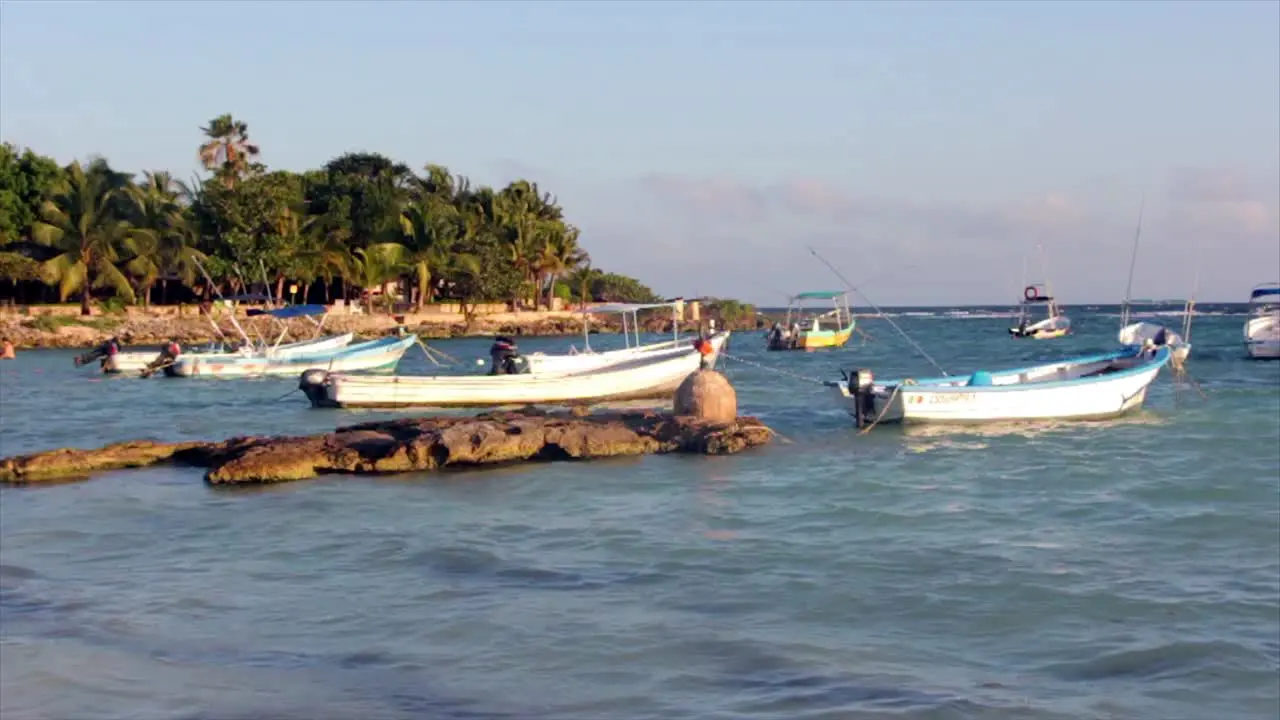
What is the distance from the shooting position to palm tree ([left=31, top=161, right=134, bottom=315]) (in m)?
63.4

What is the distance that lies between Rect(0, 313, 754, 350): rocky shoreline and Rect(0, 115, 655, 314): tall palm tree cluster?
1956 mm

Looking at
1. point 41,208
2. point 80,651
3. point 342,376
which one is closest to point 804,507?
point 80,651

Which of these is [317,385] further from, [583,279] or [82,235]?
[583,279]

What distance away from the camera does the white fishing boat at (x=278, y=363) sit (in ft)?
137

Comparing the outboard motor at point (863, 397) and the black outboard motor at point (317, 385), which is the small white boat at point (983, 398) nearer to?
the outboard motor at point (863, 397)

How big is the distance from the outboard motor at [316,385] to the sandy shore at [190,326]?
2330 centimetres

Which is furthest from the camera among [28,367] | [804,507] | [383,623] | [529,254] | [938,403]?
[529,254]

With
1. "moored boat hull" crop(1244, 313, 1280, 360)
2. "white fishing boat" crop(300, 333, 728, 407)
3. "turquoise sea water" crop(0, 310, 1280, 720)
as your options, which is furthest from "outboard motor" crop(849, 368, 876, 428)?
"moored boat hull" crop(1244, 313, 1280, 360)

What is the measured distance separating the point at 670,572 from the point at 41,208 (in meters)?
61.5

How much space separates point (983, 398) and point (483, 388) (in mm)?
11365

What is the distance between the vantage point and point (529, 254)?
83.9m

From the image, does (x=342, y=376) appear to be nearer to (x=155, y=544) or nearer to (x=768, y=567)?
(x=155, y=544)

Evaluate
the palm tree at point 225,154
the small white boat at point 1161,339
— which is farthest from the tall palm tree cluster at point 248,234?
the small white boat at point 1161,339

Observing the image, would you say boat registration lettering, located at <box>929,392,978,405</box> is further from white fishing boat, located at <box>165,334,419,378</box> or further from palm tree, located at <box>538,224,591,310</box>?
palm tree, located at <box>538,224,591,310</box>
